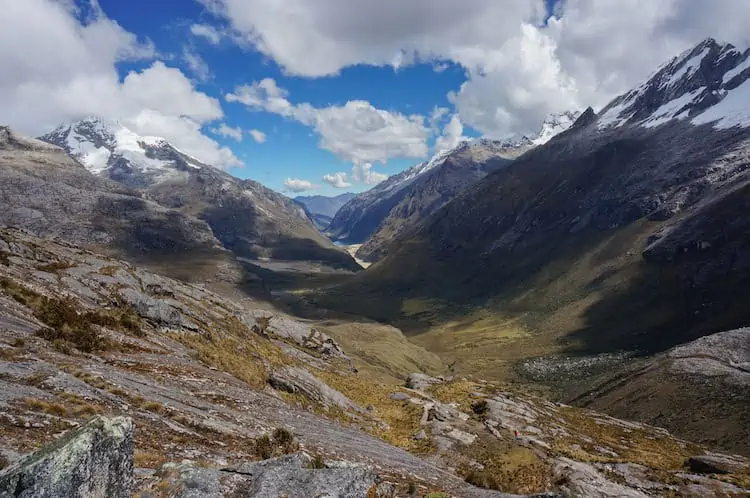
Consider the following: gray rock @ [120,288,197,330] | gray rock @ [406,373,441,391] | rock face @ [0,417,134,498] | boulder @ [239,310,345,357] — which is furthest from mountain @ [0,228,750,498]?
boulder @ [239,310,345,357]

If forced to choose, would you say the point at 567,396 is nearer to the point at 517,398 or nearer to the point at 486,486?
the point at 517,398

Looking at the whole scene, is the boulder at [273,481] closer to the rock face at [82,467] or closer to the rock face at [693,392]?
the rock face at [82,467]

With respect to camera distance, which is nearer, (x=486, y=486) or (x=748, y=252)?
(x=486, y=486)

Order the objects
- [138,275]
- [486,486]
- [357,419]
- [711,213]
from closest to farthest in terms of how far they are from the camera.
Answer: [486,486] → [357,419] → [138,275] → [711,213]

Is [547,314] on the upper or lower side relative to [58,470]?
upper

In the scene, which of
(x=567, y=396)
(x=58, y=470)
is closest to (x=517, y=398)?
(x=567, y=396)

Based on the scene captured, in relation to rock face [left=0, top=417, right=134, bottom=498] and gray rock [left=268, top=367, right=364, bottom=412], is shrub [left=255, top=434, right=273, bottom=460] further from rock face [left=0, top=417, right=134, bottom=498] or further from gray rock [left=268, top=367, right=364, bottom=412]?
gray rock [left=268, top=367, right=364, bottom=412]

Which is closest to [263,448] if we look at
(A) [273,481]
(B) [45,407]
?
(A) [273,481]

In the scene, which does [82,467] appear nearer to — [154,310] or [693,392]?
[154,310]
